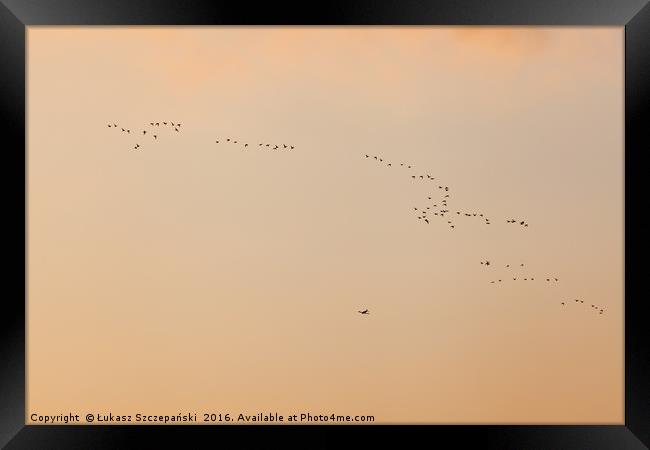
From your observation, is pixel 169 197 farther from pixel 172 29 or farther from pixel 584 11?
pixel 584 11

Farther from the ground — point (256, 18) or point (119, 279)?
point (256, 18)

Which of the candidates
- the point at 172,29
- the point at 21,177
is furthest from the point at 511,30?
the point at 21,177

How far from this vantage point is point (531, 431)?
214 cm

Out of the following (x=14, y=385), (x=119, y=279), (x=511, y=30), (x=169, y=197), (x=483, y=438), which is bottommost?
(x=483, y=438)

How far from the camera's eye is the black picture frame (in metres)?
2.11

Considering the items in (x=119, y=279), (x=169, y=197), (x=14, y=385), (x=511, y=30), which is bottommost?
(x=14, y=385)

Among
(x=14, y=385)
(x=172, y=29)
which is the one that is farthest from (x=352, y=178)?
(x=14, y=385)

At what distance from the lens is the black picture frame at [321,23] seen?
2.11 metres

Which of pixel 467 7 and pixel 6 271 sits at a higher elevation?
pixel 467 7

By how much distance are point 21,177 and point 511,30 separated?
177cm

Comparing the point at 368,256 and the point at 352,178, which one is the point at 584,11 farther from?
the point at 368,256

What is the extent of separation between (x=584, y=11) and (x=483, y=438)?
4.82ft

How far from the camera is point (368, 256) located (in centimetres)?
221

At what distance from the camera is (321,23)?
83.5 inches
